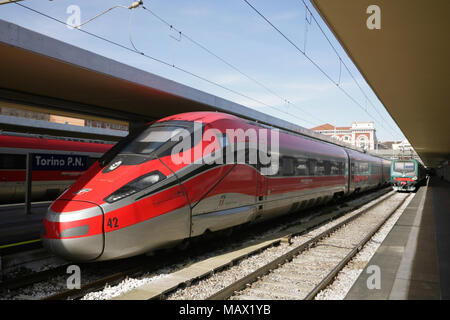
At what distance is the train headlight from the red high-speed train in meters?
0.01

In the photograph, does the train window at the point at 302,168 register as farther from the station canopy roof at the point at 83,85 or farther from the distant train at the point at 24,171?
the distant train at the point at 24,171

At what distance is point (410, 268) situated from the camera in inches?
245

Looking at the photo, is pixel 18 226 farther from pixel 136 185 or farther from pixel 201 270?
pixel 201 270

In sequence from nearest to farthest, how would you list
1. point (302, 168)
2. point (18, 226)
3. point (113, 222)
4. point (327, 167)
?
point (113, 222), point (18, 226), point (302, 168), point (327, 167)

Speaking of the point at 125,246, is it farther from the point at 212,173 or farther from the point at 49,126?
the point at 49,126

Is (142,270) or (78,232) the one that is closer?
(78,232)

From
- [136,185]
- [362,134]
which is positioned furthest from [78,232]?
[362,134]

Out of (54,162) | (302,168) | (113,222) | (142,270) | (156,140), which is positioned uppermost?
(156,140)

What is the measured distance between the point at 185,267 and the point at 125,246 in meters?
1.25

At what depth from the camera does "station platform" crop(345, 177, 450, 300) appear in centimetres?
497

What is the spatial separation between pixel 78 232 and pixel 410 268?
5.63 meters

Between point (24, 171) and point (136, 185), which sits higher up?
point (24, 171)

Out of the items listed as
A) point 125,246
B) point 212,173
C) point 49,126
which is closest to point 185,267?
point 125,246

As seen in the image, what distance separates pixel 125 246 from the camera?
5.18m
